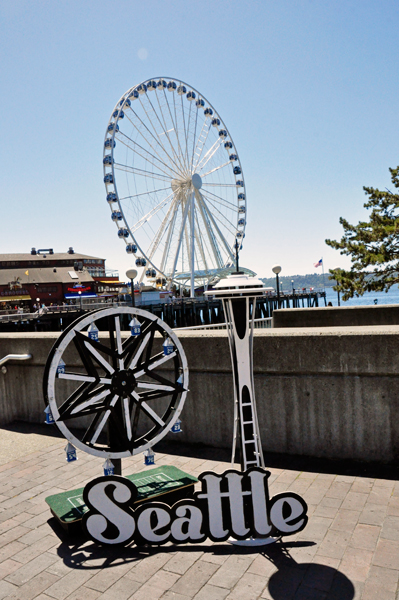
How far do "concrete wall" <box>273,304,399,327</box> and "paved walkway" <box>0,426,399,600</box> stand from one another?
20.3ft

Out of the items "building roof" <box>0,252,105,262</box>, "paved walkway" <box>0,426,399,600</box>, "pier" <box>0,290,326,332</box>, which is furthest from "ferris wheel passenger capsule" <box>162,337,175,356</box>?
"building roof" <box>0,252,105,262</box>

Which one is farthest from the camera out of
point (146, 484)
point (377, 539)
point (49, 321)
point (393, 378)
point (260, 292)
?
point (49, 321)

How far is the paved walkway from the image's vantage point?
13.2 ft

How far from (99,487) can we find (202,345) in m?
3.26

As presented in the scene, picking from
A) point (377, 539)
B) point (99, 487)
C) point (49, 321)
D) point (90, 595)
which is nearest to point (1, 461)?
point (99, 487)

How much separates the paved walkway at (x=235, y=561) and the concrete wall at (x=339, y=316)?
6190mm

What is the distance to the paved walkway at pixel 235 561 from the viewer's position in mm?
4016

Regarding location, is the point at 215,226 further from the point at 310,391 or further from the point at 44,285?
the point at 310,391

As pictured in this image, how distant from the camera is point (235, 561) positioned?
14.7 ft

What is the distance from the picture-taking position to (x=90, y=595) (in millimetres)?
4051

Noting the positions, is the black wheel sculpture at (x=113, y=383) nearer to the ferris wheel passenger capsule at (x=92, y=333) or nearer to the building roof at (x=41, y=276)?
the ferris wheel passenger capsule at (x=92, y=333)

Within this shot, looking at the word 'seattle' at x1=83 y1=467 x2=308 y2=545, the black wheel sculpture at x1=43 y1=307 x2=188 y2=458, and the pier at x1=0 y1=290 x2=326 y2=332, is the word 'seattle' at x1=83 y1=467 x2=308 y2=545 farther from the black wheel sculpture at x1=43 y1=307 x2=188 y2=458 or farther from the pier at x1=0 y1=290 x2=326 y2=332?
the pier at x1=0 y1=290 x2=326 y2=332

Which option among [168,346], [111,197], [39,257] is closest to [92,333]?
[168,346]

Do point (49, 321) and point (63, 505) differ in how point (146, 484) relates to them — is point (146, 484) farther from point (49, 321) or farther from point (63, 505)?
point (49, 321)
